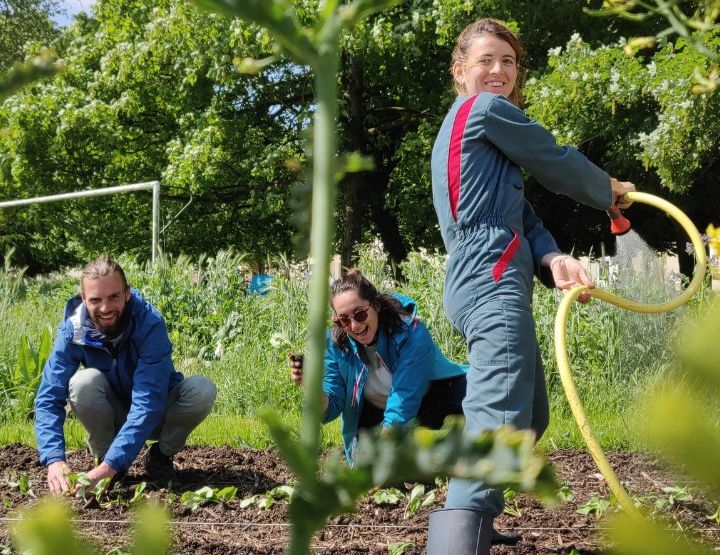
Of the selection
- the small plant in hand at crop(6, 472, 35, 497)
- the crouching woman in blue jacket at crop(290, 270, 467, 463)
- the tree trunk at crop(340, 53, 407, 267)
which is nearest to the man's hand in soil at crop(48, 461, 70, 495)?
the small plant in hand at crop(6, 472, 35, 497)

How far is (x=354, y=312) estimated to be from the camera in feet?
11.7

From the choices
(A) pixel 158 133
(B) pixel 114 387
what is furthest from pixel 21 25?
(B) pixel 114 387

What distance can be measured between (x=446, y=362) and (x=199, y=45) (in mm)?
10753

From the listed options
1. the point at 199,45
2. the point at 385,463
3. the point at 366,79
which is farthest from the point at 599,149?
the point at 385,463

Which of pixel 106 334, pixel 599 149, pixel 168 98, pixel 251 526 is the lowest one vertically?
pixel 251 526

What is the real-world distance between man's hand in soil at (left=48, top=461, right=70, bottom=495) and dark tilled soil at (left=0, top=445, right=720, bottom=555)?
78 millimetres

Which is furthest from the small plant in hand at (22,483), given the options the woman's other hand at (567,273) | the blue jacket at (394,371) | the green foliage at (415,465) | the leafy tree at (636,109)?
the leafy tree at (636,109)

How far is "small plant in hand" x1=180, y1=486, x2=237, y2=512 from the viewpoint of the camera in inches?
143

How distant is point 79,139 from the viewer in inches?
581

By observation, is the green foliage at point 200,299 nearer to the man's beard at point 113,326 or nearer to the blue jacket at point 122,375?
the blue jacket at point 122,375

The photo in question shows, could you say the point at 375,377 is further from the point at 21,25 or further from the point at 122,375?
the point at 21,25

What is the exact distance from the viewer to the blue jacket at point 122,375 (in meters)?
3.59

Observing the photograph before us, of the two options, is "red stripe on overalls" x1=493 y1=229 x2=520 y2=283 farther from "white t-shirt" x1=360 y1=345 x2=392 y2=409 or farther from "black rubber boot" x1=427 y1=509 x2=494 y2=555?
"white t-shirt" x1=360 y1=345 x2=392 y2=409

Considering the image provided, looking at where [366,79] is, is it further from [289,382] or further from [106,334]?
[106,334]
